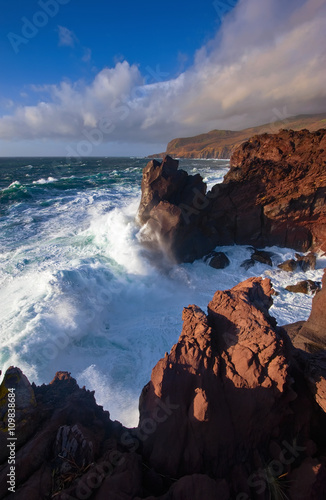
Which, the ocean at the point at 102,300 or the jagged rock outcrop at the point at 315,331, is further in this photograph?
the ocean at the point at 102,300

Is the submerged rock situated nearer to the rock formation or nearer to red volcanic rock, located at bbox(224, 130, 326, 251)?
red volcanic rock, located at bbox(224, 130, 326, 251)

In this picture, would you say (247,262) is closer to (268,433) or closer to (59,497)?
(268,433)

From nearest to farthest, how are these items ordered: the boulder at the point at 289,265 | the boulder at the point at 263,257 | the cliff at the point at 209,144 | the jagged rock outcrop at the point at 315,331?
the jagged rock outcrop at the point at 315,331 < the boulder at the point at 289,265 < the boulder at the point at 263,257 < the cliff at the point at 209,144

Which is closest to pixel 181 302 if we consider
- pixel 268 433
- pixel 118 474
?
pixel 268 433

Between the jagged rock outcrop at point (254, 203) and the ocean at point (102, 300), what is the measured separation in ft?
3.64

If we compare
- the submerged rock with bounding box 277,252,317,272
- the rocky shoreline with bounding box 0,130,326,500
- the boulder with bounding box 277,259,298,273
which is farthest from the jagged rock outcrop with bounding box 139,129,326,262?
the rocky shoreline with bounding box 0,130,326,500

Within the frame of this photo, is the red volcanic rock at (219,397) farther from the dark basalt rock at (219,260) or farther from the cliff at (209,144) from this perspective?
the cliff at (209,144)

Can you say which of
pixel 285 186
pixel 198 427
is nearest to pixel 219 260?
pixel 285 186

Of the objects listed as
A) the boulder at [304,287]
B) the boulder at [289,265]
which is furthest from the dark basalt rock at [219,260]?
the boulder at [304,287]

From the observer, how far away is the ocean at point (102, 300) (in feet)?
21.4

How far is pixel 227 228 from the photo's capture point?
14078 mm

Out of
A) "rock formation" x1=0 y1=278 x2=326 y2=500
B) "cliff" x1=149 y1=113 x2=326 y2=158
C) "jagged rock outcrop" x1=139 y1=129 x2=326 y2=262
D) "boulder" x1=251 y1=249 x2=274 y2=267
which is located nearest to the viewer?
"rock formation" x1=0 y1=278 x2=326 y2=500

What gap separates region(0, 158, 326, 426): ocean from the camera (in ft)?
21.4

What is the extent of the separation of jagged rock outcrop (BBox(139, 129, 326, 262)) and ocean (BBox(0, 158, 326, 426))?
1.11 m
